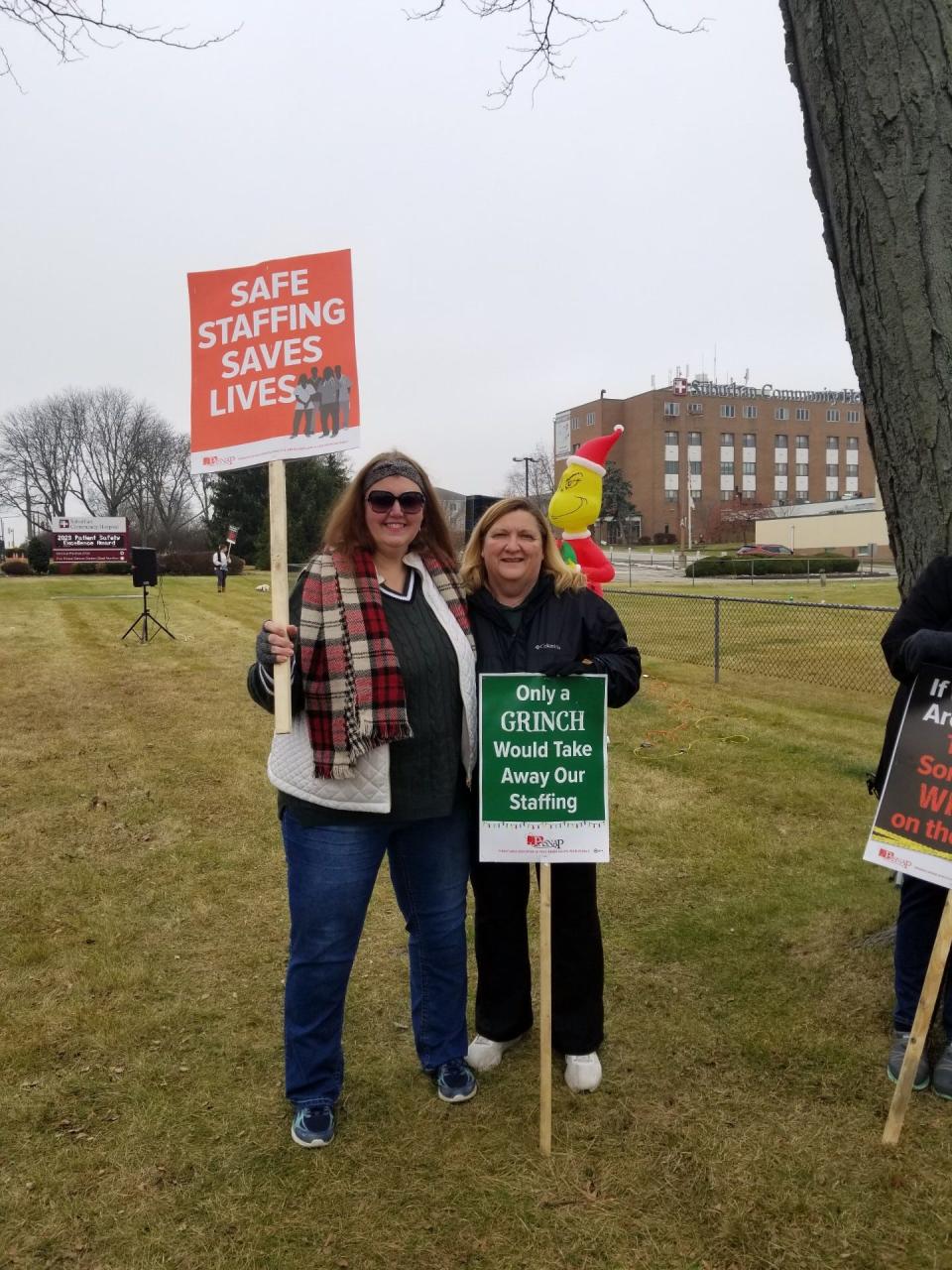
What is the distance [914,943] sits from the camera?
111 inches

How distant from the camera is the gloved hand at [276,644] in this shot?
2385 millimetres

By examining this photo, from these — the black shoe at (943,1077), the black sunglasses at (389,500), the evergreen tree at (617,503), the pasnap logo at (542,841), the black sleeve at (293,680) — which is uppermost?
the evergreen tree at (617,503)

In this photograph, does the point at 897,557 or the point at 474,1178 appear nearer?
the point at 474,1178

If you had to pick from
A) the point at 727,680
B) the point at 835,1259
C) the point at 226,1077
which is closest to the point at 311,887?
the point at 226,1077

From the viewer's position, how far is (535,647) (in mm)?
2771

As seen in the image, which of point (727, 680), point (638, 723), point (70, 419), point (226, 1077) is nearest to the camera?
point (226, 1077)

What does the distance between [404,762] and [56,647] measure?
13.5m

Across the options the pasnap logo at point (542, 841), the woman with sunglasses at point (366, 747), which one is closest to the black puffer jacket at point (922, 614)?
the pasnap logo at point (542, 841)

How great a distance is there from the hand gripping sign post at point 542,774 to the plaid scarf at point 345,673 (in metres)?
0.34

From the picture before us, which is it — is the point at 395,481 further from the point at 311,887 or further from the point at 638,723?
the point at 638,723

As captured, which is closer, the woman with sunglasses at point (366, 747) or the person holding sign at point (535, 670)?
the woman with sunglasses at point (366, 747)

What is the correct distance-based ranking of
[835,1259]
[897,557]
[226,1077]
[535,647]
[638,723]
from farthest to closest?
[638,723] → [897,557] → [226,1077] → [535,647] → [835,1259]

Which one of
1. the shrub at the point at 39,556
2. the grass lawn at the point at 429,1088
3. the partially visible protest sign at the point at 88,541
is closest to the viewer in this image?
the grass lawn at the point at 429,1088

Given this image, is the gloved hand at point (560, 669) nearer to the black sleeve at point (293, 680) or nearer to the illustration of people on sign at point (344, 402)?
the black sleeve at point (293, 680)
